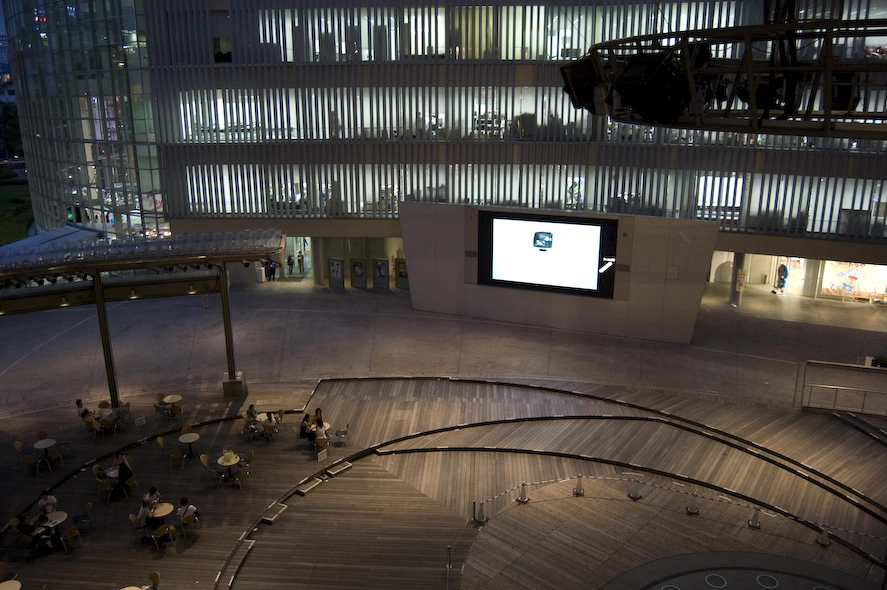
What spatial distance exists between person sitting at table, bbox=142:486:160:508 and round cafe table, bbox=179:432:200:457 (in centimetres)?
189

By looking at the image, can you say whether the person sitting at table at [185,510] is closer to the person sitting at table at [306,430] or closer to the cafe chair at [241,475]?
the cafe chair at [241,475]

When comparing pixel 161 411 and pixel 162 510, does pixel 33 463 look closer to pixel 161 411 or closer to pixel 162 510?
pixel 161 411

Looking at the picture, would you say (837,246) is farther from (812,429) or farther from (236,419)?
(236,419)

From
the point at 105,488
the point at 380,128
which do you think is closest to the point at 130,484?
the point at 105,488

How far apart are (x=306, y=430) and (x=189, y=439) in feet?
7.56

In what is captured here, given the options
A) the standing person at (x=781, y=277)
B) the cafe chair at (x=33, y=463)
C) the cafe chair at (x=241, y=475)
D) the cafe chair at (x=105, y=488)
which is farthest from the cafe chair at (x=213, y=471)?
the standing person at (x=781, y=277)

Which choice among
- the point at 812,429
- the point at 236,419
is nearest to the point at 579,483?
the point at 812,429

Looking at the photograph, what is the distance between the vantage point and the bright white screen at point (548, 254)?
20234 millimetres

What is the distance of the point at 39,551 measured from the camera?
454 inches

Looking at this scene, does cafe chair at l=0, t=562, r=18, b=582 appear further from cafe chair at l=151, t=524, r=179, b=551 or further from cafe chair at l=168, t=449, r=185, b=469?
cafe chair at l=168, t=449, r=185, b=469

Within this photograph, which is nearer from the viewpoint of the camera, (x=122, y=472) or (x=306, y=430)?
(x=122, y=472)

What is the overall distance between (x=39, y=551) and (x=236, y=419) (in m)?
5.02

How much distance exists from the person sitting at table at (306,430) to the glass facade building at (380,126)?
1169 centimetres

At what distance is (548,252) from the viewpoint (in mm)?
20750
